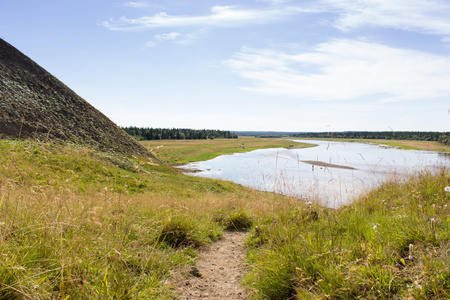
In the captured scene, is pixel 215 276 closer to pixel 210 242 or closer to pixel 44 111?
pixel 210 242

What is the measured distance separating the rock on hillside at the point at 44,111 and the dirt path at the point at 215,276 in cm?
1477

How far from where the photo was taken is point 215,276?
4.17 m

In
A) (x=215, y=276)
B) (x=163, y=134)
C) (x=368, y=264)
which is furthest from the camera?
(x=163, y=134)

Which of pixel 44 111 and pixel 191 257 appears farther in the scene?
pixel 44 111

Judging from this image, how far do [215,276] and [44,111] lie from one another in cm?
1956

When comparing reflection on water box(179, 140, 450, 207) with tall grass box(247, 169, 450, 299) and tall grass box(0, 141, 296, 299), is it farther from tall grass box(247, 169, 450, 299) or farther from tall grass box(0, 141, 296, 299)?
tall grass box(0, 141, 296, 299)

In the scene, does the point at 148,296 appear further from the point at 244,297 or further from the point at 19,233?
the point at 19,233

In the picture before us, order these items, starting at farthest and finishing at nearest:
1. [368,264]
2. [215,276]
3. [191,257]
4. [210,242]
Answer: [210,242]
[191,257]
[215,276]
[368,264]

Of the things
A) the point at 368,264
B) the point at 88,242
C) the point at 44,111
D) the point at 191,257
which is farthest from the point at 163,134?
the point at 368,264

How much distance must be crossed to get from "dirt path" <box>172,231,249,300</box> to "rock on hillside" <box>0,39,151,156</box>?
Result: 14768 millimetres

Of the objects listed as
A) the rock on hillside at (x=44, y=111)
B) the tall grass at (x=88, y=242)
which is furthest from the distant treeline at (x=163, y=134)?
the tall grass at (x=88, y=242)

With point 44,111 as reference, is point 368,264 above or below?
below

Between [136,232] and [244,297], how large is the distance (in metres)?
2.47

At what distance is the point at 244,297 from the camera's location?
11.3ft
